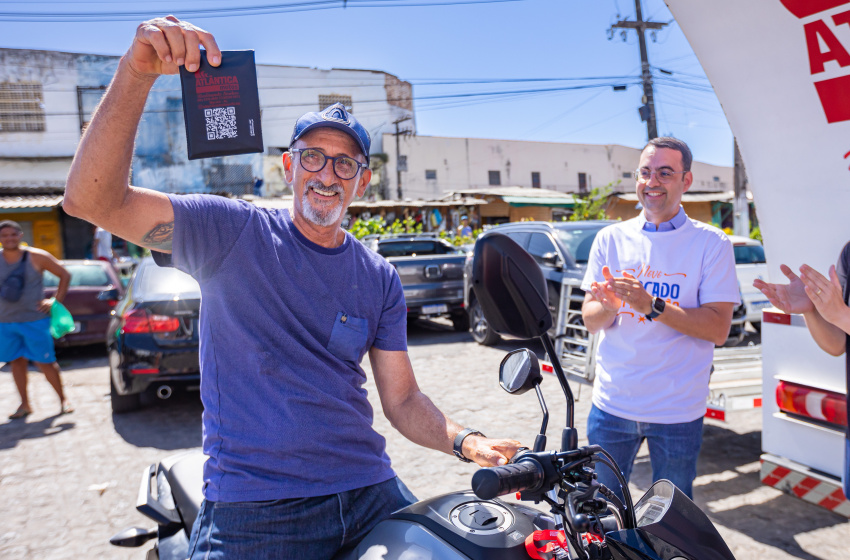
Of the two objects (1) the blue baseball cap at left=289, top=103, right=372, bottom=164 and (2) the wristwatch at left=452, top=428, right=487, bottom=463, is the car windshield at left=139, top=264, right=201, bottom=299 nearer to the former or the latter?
(1) the blue baseball cap at left=289, top=103, right=372, bottom=164

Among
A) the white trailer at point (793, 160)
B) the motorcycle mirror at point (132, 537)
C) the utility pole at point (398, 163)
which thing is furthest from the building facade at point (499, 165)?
the motorcycle mirror at point (132, 537)

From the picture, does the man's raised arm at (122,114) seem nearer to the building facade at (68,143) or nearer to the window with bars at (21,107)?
the building facade at (68,143)

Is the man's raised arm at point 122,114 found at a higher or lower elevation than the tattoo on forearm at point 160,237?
higher

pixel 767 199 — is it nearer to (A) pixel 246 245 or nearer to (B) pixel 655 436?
(B) pixel 655 436

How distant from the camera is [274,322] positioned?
5.83 feet

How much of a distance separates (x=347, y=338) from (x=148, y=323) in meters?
4.91

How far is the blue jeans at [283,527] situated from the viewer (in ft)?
5.47

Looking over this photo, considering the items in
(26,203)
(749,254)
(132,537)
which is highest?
(26,203)

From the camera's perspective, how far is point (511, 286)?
144cm

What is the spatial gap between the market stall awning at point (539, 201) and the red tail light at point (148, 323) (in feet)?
78.6

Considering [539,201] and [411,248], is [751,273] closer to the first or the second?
[411,248]

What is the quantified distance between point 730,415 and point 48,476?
618 centimetres

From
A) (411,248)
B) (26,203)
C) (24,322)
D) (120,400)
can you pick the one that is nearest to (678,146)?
(120,400)

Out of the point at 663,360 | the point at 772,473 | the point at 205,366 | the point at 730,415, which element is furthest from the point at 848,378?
the point at 730,415
